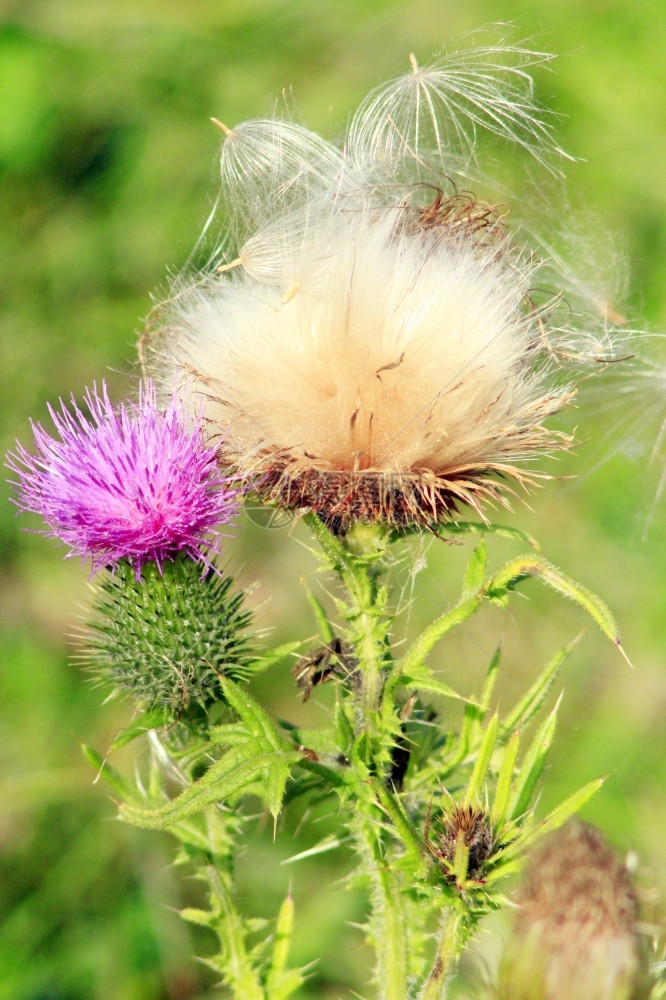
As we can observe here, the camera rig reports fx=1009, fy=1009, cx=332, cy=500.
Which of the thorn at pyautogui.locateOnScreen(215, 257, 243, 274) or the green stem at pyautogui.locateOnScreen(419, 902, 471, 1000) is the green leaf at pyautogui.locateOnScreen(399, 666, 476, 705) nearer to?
the green stem at pyautogui.locateOnScreen(419, 902, 471, 1000)

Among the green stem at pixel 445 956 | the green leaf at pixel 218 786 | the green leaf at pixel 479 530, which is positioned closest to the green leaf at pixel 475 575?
the green leaf at pixel 479 530

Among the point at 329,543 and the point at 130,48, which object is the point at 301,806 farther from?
the point at 130,48

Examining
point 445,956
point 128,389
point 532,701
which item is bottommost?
point 445,956

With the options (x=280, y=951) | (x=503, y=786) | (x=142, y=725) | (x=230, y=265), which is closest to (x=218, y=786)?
(x=142, y=725)

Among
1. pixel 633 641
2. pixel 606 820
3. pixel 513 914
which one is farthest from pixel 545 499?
pixel 513 914

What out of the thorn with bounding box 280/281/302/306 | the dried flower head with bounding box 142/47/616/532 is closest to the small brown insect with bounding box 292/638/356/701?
the dried flower head with bounding box 142/47/616/532

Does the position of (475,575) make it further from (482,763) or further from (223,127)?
(223,127)
